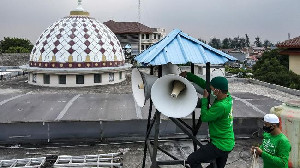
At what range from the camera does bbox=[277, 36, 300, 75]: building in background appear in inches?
1023

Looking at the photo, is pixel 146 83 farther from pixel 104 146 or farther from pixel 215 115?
pixel 104 146

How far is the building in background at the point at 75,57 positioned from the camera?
18609 millimetres

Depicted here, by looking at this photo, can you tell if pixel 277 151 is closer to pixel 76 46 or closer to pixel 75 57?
pixel 75 57

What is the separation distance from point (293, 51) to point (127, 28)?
48575 millimetres

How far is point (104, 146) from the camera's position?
25.8 feet

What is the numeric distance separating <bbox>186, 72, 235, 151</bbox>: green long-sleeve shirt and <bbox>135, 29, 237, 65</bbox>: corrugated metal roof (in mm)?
700

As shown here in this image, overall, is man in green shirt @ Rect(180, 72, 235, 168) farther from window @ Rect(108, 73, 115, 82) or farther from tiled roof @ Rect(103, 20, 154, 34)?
tiled roof @ Rect(103, 20, 154, 34)

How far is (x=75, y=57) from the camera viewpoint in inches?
741

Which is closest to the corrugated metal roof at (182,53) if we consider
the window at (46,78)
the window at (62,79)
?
the window at (62,79)

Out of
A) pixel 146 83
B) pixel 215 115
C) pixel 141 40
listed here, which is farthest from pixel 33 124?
pixel 141 40

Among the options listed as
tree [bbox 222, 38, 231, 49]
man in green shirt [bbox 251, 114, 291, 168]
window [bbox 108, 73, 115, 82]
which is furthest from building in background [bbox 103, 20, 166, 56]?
tree [bbox 222, 38, 231, 49]

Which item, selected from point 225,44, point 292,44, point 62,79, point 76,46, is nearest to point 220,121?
point 62,79

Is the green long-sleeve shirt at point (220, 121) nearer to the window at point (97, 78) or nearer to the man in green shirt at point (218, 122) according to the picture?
the man in green shirt at point (218, 122)

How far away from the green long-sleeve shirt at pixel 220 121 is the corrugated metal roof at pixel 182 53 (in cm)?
70
